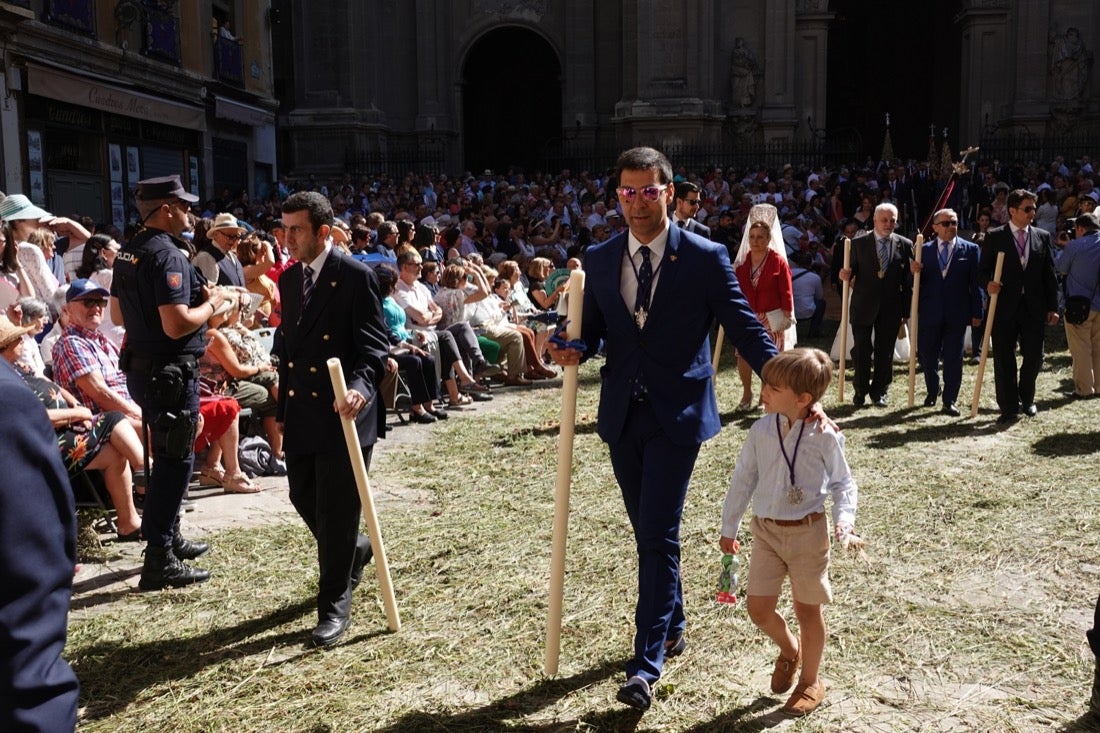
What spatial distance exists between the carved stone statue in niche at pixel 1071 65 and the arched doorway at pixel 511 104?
15.3m

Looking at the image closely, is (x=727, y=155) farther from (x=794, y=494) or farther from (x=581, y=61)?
(x=794, y=494)

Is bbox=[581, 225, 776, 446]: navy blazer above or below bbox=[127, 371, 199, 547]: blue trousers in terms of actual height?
above

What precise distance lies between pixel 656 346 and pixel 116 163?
70.3 ft

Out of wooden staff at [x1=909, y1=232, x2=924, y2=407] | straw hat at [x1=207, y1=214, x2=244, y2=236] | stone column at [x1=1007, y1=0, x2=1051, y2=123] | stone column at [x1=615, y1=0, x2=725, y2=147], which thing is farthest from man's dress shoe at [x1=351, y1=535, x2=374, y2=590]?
stone column at [x1=1007, y1=0, x2=1051, y2=123]

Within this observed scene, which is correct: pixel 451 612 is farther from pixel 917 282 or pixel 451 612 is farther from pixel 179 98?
pixel 179 98

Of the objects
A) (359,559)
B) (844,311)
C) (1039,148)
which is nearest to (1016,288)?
(844,311)

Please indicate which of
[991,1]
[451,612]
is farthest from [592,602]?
[991,1]

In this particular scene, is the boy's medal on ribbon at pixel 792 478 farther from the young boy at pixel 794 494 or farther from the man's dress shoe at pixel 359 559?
the man's dress shoe at pixel 359 559

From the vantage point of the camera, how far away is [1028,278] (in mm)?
10312

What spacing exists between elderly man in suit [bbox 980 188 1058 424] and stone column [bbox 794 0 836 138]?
918 inches

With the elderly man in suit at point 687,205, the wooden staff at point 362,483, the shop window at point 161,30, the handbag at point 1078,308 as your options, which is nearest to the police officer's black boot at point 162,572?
the wooden staff at point 362,483

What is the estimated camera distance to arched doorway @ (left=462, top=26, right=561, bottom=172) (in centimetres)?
3691

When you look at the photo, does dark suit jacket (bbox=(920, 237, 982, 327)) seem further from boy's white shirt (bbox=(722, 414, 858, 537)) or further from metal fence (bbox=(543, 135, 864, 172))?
metal fence (bbox=(543, 135, 864, 172))

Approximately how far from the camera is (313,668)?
16.1 feet
